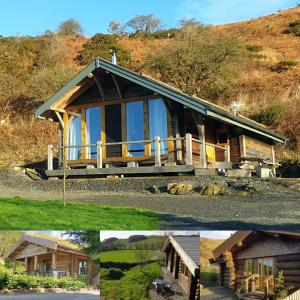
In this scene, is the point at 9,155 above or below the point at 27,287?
above

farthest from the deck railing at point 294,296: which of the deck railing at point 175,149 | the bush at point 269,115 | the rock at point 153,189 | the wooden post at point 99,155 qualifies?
the bush at point 269,115

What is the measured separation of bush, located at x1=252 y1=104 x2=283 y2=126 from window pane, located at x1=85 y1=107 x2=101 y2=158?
605 inches

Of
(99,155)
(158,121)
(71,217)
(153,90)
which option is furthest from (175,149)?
(71,217)

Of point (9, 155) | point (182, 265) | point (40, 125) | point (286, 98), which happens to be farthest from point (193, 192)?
point (286, 98)

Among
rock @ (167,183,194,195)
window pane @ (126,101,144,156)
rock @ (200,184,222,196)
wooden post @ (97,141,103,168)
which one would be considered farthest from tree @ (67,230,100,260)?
window pane @ (126,101,144,156)

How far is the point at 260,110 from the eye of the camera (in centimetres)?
3422

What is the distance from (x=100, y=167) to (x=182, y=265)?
1175 centimetres

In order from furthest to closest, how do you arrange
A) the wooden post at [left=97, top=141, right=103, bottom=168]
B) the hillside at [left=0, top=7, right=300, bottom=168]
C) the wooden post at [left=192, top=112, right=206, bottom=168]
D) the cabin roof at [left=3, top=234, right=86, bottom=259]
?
1. the hillside at [left=0, top=7, right=300, bottom=168]
2. the wooden post at [left=97, top=141, right=103, bottom=168]
3. the wooden post at [left=192, top=112, right=206, bottom=168]
4. the cabin roof at [left=3, top=234, right=86, bottom=259]

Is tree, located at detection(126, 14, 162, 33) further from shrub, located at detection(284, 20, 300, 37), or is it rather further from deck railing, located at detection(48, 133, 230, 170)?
deck railing, located at detection(48, 133, 230, 170)

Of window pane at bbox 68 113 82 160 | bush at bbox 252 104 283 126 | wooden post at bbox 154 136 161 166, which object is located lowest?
wooden post at bbox 154 136 161 166

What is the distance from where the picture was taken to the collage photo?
23.6 feet

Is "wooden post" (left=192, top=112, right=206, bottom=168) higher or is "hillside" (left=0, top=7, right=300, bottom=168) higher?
"hillside" (left=0, top=7, right=300, bottom=168)

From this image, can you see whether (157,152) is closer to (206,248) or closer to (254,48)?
(206,248)

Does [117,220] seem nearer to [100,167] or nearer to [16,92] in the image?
[100,167]
